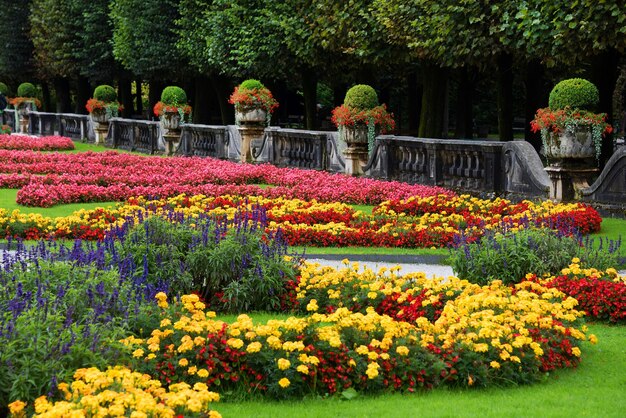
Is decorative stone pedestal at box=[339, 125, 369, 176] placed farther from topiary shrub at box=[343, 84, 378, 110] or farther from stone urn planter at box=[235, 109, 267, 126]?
stone urn planter at box=[235, 109, 267, 126]

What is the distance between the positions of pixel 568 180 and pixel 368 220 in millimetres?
4042

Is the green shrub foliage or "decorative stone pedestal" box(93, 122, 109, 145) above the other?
"decorative stone pedestal" box(93, 122, 109, 145)

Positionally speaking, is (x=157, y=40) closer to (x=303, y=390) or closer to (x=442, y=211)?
(x=442, y=211)

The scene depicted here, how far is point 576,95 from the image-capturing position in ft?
60.5

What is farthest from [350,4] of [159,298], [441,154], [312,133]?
[159,298]

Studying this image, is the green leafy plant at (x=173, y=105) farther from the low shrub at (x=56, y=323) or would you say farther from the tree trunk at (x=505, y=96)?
the low shrub at (x=56, y=323)

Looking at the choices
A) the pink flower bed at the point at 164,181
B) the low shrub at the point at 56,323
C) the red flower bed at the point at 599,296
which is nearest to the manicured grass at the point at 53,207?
the pink flower bed at the point at 164,181

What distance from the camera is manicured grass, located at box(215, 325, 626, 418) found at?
687cm

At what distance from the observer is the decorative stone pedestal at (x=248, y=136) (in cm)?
3077

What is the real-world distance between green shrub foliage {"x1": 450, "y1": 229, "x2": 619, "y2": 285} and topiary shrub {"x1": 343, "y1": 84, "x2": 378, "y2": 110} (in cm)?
1380

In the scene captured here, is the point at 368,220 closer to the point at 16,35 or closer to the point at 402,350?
the point at 402,350

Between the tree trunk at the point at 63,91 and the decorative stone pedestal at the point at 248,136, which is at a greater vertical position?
the tree trunk at the point at 63,91

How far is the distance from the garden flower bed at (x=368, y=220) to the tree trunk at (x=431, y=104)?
1159 centimetres

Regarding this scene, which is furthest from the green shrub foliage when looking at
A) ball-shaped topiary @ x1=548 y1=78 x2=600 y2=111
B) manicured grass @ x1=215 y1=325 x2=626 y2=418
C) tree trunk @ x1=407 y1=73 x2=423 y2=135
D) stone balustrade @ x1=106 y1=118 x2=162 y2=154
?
tree trunk @ x1=407 y1=73 x2=423 y2=135
